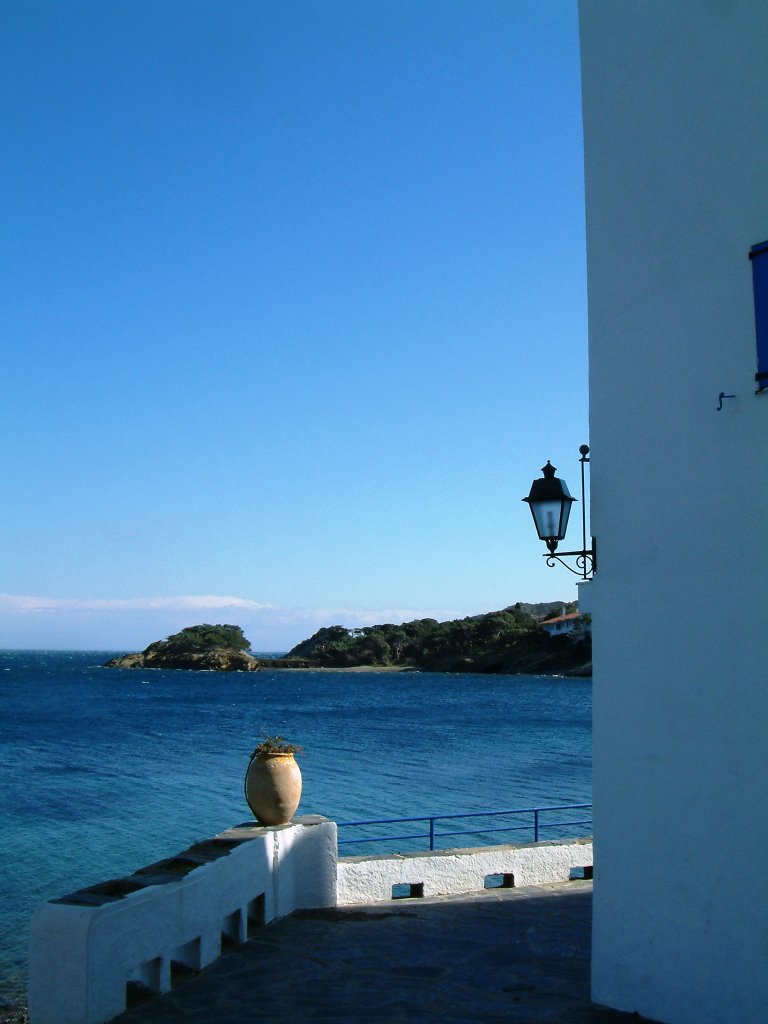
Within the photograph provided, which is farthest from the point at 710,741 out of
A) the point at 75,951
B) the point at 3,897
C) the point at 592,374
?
the point at 3,897

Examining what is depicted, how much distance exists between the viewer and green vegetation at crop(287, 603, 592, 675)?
434 feet

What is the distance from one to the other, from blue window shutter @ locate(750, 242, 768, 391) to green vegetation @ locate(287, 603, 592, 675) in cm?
11998

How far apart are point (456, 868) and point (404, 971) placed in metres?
3.18

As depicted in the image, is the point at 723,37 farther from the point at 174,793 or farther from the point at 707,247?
the point at 174,793

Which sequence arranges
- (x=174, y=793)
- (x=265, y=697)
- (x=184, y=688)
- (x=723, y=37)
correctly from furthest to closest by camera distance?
(x=184, y=688)
(x=265, y=697)
(x=174, y=793)
(x=723, y=37)

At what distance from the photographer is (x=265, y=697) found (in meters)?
101

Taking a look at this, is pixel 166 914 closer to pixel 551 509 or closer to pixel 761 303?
pixel 551 509

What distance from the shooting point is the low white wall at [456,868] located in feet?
33.8

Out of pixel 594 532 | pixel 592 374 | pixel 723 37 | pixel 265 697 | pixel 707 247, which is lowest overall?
pixel 265 697

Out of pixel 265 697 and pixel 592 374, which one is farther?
pixel 265 697

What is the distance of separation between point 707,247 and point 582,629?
129 meters

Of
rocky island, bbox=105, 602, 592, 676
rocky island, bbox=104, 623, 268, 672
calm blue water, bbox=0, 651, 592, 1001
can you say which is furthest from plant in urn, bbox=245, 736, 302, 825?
rocky island, bbox=104, 623, 268, 672

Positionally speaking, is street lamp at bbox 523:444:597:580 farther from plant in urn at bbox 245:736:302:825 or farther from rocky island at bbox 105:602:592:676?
rocky island at bbox 105:602:592:676

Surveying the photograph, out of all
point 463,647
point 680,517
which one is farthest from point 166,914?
point 463,647
